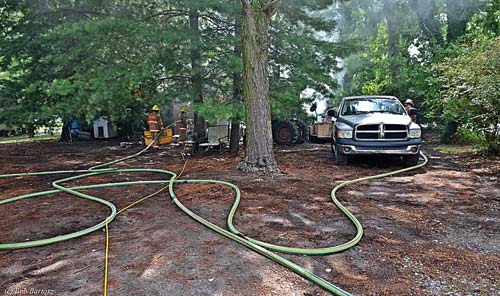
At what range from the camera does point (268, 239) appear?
3262 mm

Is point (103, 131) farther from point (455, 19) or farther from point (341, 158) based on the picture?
point (455, 19)

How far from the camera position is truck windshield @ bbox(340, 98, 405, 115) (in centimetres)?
809

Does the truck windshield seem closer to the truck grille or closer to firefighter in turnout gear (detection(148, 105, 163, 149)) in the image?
the truck grille

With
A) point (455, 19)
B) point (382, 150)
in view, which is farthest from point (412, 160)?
point (455, 19)

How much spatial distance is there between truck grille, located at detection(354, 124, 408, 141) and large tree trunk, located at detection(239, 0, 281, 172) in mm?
2063

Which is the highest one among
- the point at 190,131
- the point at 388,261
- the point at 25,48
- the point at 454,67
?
the point at 25,48

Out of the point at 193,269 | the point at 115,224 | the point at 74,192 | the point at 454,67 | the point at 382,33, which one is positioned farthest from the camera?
the point at 382,33

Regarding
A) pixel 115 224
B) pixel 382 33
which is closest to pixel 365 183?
pixel 115 224

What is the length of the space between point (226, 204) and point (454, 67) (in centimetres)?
691

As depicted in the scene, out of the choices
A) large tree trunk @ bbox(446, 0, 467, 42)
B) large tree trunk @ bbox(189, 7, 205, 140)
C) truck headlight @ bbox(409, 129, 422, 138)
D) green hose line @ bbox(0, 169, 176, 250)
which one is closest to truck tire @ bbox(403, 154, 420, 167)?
truck headlight @ bbox(409, 129, 422, 138)

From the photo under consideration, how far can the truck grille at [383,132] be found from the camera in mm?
7172

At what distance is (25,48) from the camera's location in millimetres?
11734

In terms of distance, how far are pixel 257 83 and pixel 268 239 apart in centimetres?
396

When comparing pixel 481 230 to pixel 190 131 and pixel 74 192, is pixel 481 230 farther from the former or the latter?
pixel 190 131
